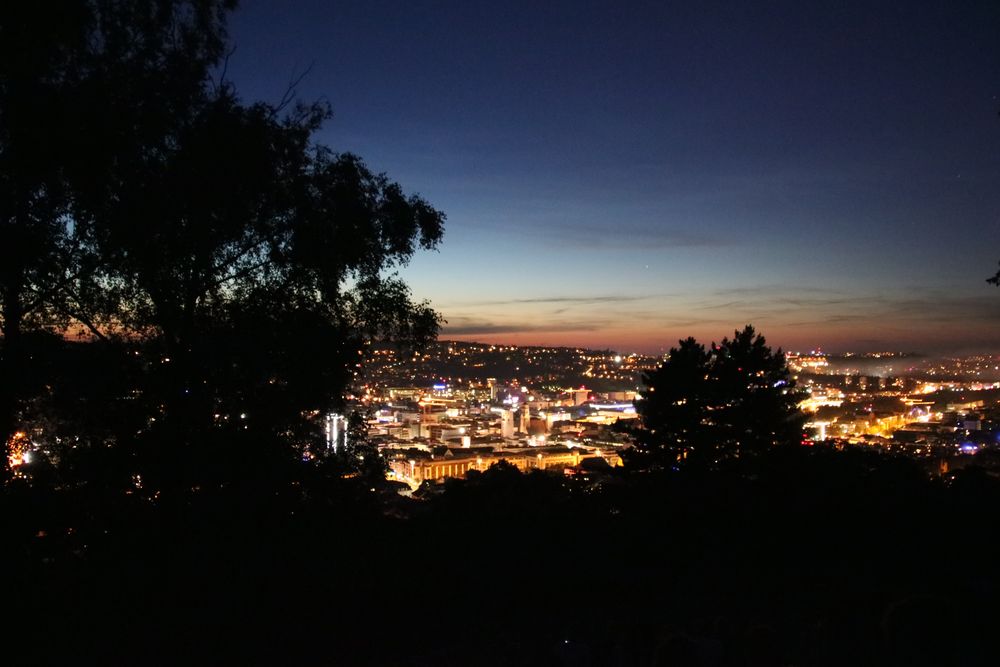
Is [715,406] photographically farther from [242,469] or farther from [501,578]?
[242,469]

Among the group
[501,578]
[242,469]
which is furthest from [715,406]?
[242,469]

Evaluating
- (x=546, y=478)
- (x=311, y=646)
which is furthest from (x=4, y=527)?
(x=546, y=478)

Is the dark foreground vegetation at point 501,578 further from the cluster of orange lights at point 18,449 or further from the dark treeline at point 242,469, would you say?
the cluster of orange lights at point 18,449

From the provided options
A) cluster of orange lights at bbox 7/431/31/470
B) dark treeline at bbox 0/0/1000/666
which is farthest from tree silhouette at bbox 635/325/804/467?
cluster of orange lights at bbox 7/431/31/470

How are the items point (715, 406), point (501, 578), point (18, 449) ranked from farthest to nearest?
point (715, 406)
point (501, 578)
point (18, 449)

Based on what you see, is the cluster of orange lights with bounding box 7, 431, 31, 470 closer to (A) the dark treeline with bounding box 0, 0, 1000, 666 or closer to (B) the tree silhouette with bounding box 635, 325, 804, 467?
(A) the dark treeline with bounding box 0, 0, 1000, 666

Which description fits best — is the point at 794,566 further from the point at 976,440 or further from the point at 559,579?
the point at 976,440
